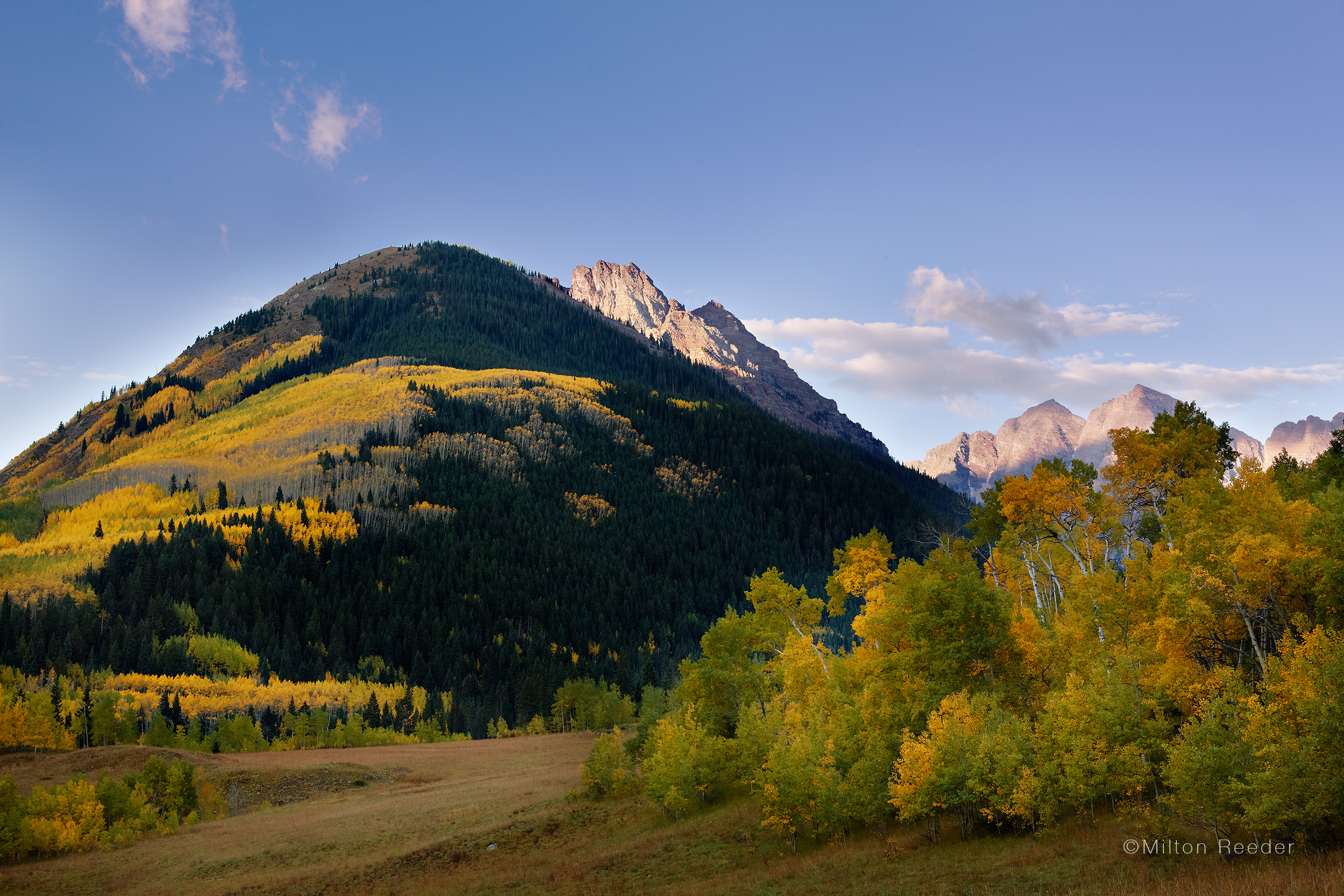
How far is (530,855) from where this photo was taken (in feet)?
173

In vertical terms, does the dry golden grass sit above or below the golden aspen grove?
below

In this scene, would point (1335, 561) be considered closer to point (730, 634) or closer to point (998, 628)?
point (998, 628)

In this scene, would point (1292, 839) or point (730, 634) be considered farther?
point (730, 634)

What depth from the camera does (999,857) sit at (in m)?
33.3

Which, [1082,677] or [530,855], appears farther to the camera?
[530,855]

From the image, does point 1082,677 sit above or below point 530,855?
above

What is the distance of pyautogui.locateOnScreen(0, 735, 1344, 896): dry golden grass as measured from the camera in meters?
29.5

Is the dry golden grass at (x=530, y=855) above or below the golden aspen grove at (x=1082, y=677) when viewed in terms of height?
below

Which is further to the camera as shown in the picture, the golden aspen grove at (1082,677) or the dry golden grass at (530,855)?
the dry golden grass at (530,855)

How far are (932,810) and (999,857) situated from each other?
4.31m

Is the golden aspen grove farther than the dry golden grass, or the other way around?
the dry golden grass

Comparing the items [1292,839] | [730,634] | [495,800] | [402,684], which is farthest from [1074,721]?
[402,684]

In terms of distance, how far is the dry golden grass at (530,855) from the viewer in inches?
1161

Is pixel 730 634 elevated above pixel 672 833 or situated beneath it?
elevated above
